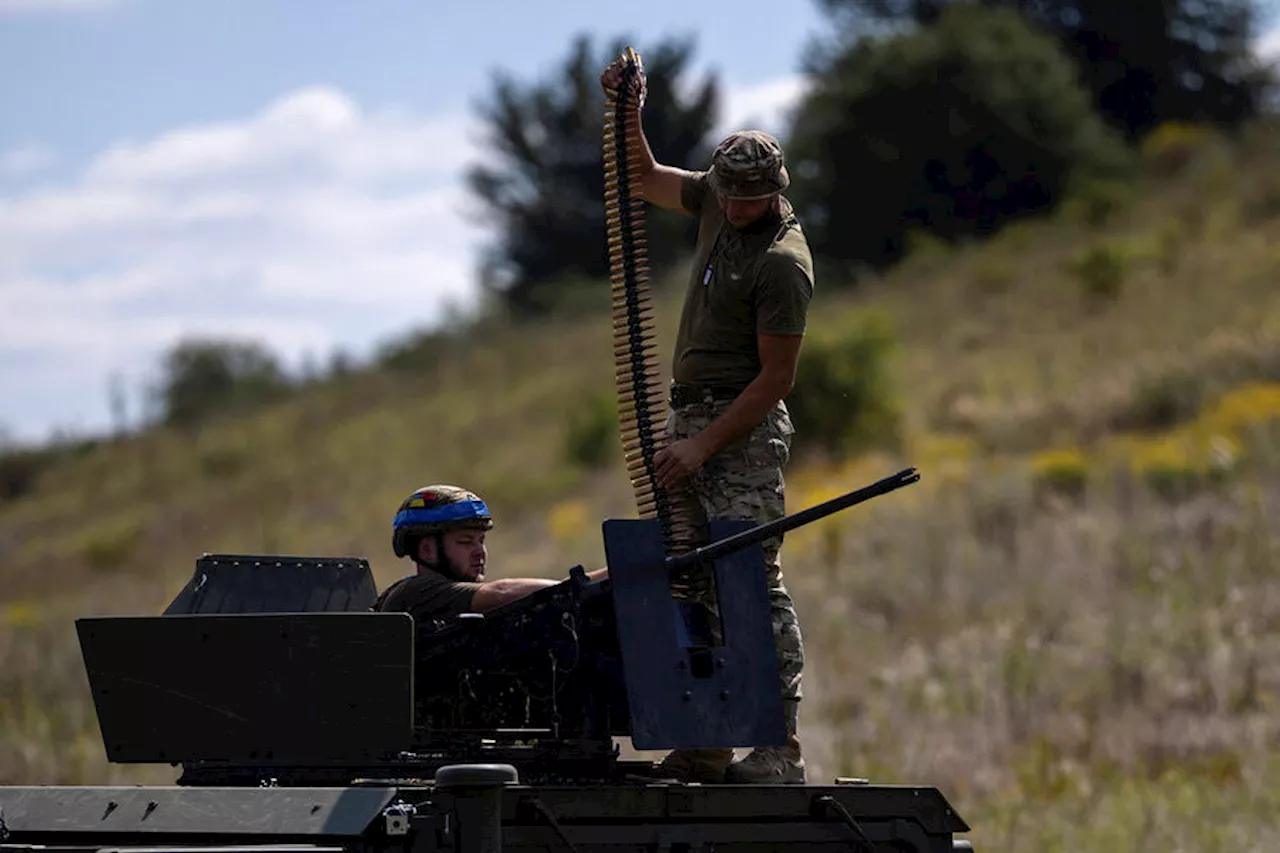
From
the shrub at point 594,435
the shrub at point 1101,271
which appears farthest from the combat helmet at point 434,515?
the shrub at point 1101,271

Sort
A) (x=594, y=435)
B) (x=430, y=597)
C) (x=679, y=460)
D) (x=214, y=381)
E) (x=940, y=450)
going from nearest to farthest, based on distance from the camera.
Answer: (x=430, y=597), (x=679, y=460), (x=940, y=450), (x=594, y=435), (x=214, y=381)

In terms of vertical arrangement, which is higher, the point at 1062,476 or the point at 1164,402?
the point at 1164,402

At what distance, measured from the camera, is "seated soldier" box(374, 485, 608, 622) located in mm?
8016

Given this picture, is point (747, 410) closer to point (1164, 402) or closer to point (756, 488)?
point (756, 488)

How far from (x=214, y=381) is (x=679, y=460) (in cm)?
6635

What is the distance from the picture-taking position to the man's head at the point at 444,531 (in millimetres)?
8172

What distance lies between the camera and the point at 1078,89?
49.7m

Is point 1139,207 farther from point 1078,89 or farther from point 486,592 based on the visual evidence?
point 486,592

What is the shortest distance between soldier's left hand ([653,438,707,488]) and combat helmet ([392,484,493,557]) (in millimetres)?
734

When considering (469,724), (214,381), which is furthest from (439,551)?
(214,381)

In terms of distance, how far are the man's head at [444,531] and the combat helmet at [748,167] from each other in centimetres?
151

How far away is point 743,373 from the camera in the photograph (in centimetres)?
857

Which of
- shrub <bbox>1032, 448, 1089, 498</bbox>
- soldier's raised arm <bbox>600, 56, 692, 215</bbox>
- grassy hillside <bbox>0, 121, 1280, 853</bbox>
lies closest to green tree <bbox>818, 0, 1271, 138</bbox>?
grassy hillside <bbox>0, 121, 1280, 853</bbox>

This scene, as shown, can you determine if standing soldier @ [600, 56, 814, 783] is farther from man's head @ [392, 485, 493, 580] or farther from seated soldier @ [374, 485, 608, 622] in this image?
man's head @ [392, 485, 493, 580]
